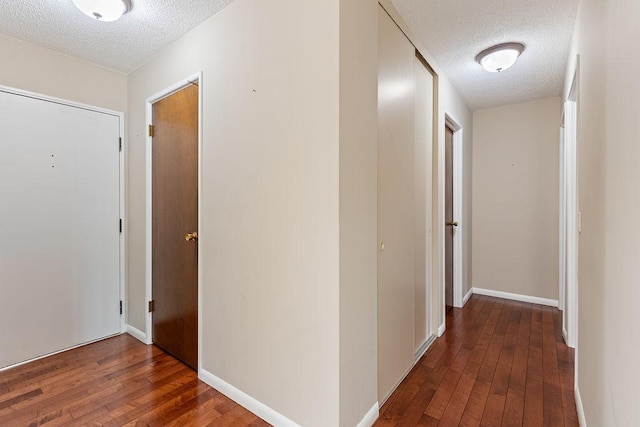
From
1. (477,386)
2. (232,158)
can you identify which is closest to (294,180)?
(232,158)

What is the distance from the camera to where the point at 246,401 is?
1806 mm

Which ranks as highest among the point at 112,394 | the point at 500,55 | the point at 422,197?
the point at 500,55

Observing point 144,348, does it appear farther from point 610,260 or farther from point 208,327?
point 610,260

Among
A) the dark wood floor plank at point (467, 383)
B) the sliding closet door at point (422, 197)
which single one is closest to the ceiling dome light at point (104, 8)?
the sliding closet door at point (422, 197)

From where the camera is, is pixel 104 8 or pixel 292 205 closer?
pixel 292 205

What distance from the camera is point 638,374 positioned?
2.58ft

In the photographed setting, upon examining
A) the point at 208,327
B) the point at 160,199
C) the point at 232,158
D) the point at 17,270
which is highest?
the point at 232,158

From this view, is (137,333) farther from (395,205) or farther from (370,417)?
(395,205)

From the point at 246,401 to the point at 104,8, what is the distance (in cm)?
250

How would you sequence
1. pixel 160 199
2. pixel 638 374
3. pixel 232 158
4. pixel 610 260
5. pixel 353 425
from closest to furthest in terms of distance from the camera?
pixel 638 374
pixel 610 260
pixel 353 425
pixel 232 158
pixel 160 199

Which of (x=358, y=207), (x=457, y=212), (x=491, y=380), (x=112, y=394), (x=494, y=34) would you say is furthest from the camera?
(x=457, y=212)

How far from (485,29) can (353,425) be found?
2718mm

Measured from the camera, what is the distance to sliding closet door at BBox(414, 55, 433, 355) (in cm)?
240

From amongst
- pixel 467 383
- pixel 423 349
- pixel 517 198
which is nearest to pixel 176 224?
pixel 423 349
